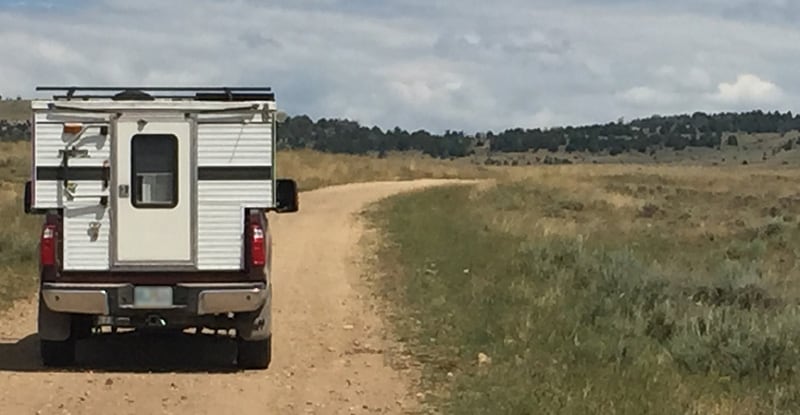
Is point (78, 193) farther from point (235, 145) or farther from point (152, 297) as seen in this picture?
point (235, 145)

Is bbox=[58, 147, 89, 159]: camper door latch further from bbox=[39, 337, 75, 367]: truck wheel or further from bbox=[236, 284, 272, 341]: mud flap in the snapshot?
bbox=[236, 284, 272, 341]: mud flap

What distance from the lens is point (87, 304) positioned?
9922 millimetres

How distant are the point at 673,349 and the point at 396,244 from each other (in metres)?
11.6

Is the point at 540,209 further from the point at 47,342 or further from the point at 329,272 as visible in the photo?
the point at 47,342

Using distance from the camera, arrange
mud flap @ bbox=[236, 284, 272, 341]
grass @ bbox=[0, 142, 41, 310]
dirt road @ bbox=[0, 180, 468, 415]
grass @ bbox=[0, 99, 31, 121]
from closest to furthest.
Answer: dirt road @ bbox=[0, 180, 468, 415] → mud flap @ bbox=[236, 284, 272, 341] → grass @ bbox=[0, 142, 41, 310] → grass @ bbox=[0, 99, 31, 121]

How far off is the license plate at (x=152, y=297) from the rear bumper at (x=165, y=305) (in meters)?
0.02

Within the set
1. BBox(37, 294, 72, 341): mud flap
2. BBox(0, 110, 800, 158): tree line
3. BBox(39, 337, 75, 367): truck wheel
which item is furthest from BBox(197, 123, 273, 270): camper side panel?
BBox(0, 110, 800, 158): tree line

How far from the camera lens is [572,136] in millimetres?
167750


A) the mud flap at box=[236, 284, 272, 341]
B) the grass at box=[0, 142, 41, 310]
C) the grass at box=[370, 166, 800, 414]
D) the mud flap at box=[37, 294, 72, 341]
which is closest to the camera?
the grass at box=[370, 166, 800, 414]

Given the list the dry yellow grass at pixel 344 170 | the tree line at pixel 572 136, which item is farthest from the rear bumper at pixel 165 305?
the tree line at pixel 572 136

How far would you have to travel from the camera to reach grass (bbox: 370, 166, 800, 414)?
9.23m

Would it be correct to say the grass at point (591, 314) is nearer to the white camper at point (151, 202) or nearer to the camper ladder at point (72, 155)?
the white camper at point (151, 202)

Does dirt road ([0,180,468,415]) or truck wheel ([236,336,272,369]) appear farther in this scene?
truck wheel ([236,336,272,369])

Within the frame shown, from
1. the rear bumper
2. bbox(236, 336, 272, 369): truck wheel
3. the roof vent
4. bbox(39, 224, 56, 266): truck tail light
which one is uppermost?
the roof vent
